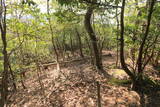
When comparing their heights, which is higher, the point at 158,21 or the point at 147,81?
the point at 158,21

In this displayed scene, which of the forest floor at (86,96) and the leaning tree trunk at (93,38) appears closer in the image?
the forest floor at (86,96)

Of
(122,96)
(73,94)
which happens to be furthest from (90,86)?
(122,96)

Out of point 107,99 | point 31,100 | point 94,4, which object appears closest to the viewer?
point 94,4

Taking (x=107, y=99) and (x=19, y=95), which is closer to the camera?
(x=107, y=99)

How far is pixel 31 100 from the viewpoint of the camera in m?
6.24

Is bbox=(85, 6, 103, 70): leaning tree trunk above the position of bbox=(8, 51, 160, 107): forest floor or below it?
above

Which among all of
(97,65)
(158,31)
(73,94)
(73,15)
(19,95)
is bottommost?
(19,95)

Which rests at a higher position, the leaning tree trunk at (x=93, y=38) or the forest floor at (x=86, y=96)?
the leaning tree trunk at (x=93, y=38)

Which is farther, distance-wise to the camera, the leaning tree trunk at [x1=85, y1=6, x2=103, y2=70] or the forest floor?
the leaning tree trunk at [x1=85, y1=6, x2=103, y2=70]

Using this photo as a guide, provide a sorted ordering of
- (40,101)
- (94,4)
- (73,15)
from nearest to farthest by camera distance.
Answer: (94,4), (73,15), (40,101)

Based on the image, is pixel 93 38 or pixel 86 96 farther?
pixel 93 38

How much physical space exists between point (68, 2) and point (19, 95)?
6.73 meters

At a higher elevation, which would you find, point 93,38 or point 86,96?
point 93,38

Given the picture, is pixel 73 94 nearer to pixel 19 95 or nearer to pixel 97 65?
pixel 97 65
